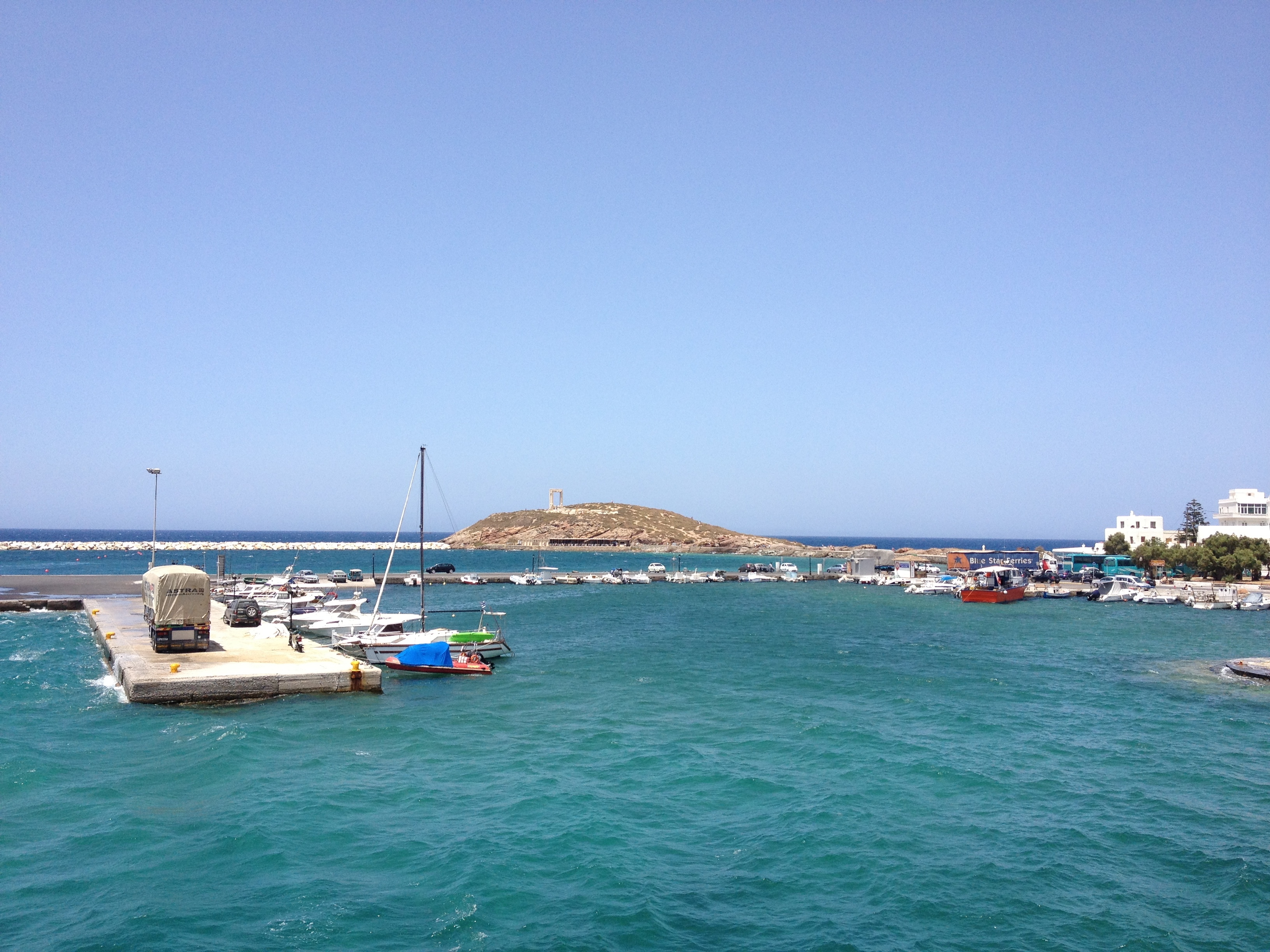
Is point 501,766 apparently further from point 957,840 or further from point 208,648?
point 208,648

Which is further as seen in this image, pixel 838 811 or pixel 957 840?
pixel 838 811

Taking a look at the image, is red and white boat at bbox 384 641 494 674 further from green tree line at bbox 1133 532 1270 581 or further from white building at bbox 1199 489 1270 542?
white building at bbox 1199 489 1270 542

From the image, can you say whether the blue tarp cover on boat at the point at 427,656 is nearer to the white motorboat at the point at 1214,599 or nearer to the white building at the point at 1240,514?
the white motorboat at the point at 1214,599

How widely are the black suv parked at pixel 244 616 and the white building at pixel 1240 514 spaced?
109m

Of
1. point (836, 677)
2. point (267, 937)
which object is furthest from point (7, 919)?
point (836, 677)

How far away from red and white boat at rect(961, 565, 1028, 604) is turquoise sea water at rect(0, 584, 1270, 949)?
45687mm

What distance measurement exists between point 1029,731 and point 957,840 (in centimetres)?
1245

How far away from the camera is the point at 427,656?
3791 cm

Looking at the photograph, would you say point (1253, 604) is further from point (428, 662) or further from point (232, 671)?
point (232, 671)

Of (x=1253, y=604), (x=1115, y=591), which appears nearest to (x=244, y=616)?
(x=1115, y=591)

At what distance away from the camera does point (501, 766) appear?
2334 centimetres

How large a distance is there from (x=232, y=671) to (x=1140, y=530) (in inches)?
5267

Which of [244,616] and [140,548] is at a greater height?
[244,616]

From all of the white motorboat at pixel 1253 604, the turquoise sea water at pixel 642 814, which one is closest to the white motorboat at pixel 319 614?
the turquoise sea water at pixel 642 814
